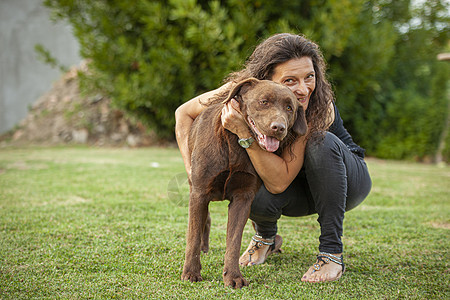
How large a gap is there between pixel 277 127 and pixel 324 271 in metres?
0.92

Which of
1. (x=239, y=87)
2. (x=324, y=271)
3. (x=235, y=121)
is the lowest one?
(x=324, y=271)

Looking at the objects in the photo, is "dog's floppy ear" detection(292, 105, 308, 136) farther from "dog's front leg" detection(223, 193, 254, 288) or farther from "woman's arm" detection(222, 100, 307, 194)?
"dog's front leg" detection(223, 193, 254, 288)

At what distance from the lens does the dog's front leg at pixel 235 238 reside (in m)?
2.23

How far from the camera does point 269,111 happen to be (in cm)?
A: 210

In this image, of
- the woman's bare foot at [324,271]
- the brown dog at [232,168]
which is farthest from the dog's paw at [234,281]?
the woman's bare foot at [324,271]

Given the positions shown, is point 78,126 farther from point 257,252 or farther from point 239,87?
point 239,87

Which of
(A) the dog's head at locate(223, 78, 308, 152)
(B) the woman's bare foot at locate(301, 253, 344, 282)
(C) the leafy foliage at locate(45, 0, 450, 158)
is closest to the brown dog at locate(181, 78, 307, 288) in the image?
(A) the dog's head at locate(223, 78, 308, 152)

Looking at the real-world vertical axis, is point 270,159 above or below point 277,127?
below

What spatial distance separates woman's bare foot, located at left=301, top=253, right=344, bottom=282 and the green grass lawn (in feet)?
0.19

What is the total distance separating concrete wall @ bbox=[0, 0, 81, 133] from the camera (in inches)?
459

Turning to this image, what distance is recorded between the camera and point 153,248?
9.39 feet

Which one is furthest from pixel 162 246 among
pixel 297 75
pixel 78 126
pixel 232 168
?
pixel 78 126

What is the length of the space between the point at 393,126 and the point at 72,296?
10059mm

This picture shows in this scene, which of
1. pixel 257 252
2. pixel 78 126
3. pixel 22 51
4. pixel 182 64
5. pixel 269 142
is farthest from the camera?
pixel 22 51
